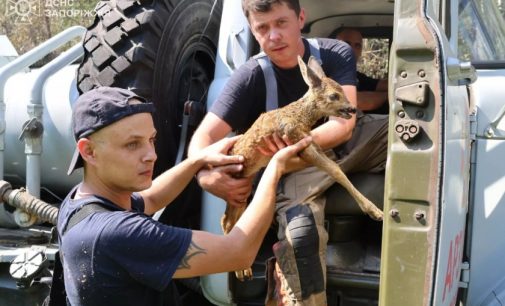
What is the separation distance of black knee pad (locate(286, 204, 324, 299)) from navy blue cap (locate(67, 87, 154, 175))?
0.87 metres

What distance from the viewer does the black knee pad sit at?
2.78m

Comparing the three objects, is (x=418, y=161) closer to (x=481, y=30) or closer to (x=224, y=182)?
(x=224, y=182)

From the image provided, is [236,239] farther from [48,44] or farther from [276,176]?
[48,44]

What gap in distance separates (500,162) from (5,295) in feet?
8.54

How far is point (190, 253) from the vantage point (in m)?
2.12

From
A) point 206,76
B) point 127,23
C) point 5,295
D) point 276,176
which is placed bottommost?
point 5,295

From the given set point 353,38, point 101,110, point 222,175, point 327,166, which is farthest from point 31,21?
point 101,110

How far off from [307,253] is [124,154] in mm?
953

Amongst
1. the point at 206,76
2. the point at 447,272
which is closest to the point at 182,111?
the point at 206,76

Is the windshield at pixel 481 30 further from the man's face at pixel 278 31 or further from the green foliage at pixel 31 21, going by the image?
the green foliage at pixel 31 21

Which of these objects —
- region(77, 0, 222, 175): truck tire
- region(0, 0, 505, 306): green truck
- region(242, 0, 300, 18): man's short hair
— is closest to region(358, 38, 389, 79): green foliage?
region(0, 0, 505, 306): green truck

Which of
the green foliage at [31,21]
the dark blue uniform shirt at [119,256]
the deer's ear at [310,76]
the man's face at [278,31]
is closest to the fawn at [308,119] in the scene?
the deer's ear at [310,76]

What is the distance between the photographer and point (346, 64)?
317cm

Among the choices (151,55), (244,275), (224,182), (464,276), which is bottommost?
(244,275)
